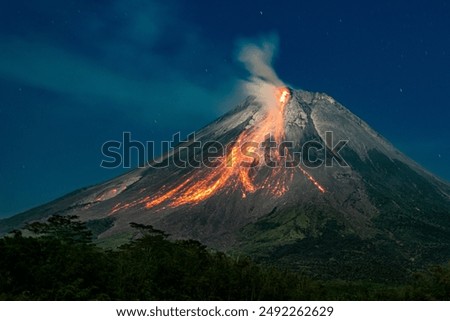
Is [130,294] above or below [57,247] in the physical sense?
below

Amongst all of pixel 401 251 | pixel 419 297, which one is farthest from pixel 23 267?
pixel 401 251

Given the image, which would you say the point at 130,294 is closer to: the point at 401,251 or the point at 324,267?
the point at 324,267
